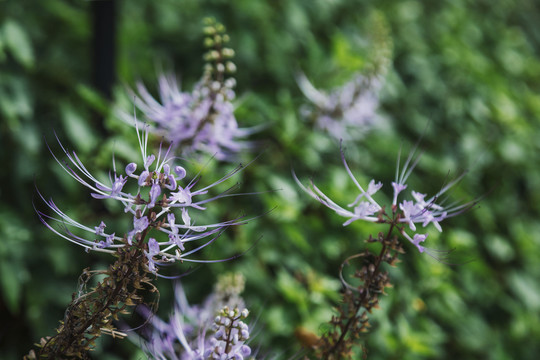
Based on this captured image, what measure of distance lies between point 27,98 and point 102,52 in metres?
0.38

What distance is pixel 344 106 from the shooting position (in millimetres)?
2588

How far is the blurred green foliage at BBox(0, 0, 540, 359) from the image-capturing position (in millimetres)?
2264

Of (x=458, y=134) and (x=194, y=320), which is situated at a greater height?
(x=194, y=320)

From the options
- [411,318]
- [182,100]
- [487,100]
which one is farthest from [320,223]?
[487,100]

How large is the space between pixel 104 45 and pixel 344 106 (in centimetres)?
114

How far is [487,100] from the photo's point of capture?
3807 mm

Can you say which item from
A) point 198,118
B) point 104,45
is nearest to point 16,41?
point 104,45

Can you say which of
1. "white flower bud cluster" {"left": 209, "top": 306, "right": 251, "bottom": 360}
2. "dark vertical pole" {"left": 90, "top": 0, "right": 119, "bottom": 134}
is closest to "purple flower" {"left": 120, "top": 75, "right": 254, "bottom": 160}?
"dark vertical pole" {"left": 90, "top": 0, "right": 119, "bottom": 134}

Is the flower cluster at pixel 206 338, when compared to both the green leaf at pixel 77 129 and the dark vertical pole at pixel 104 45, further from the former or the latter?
the dark vertical pole at pixel 104 45

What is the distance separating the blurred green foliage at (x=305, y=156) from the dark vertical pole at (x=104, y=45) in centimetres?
12

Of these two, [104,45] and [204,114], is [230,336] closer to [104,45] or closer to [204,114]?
[204,114]

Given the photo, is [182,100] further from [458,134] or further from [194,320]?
[458,134]

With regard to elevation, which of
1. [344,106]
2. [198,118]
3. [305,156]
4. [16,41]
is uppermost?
[16,41]

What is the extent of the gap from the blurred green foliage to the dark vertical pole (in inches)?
4.9
